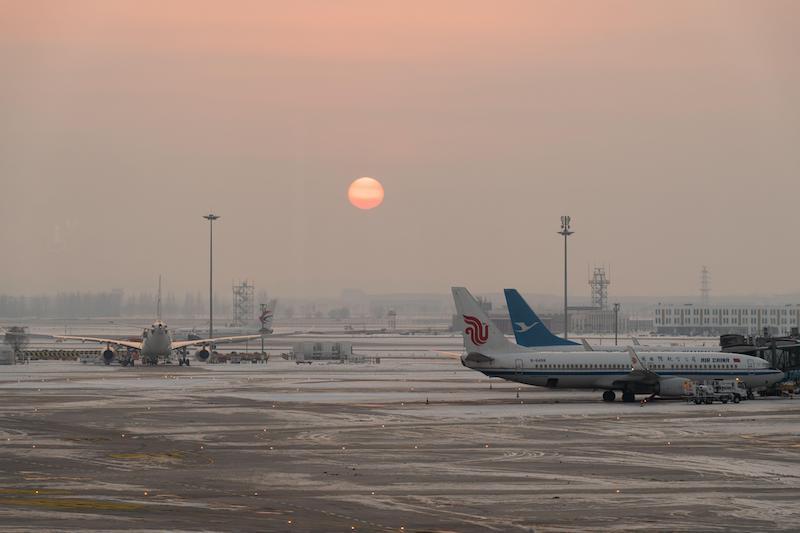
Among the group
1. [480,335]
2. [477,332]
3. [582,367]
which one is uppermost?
[477,332]

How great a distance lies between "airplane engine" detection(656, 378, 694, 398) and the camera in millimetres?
69938

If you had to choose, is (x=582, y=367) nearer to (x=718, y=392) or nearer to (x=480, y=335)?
(x=480, y=335)

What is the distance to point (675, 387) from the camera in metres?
70.3

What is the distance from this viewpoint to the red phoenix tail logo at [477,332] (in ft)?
235

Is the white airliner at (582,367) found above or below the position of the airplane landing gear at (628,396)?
above

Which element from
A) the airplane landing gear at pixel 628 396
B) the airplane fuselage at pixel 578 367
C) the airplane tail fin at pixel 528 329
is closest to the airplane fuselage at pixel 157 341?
the airplane tail fin at pixel 528 329

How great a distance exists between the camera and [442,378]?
95.1 metres

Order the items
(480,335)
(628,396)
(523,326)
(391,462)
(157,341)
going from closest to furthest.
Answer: (391,462) < (628,396) < (480,335) < (523,326) < (157,341)

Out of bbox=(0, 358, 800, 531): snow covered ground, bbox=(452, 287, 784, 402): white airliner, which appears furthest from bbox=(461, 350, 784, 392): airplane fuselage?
bbox=(0, 358, 800, 531): snow covered ground

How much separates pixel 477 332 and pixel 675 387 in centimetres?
1163

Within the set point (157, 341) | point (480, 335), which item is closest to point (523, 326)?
point (480, 335)

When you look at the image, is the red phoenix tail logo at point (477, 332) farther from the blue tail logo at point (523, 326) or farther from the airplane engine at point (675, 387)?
the airplane engine at point (675, 387)

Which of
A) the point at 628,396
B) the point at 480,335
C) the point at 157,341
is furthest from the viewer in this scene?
the point at 157,341

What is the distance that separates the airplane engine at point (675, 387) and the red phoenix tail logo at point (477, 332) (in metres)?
10.2
